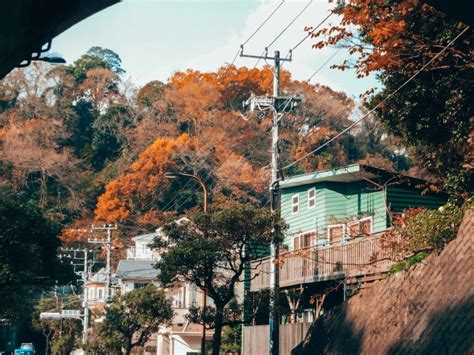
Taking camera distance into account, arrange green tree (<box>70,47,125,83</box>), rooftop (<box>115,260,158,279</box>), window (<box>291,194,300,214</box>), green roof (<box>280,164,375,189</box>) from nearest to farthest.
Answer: green roof (<box>280,164,375,189</box>), window (<box>291,194,300,214</box>), rooftop (<box>115,260,158,279</box>), green tree (<box>70,47,125,83</box>)

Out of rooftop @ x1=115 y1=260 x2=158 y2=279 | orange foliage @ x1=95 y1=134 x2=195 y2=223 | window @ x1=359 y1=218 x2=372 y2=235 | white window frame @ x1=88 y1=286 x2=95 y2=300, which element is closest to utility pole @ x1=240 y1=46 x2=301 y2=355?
window @ x1=359 y1=218 x2=372 y2=235

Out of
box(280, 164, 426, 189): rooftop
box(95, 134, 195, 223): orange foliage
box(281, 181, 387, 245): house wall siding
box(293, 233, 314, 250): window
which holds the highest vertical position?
box(95, 134, 195, 223): orange foliage

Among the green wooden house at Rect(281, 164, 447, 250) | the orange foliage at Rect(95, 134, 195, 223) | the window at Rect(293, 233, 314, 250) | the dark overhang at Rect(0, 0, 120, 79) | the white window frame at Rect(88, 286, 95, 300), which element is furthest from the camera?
the white window frame at Rect(88, 286, 95, 300)

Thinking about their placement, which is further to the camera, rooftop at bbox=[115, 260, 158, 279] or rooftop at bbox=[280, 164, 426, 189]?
rooftop at bbox=[115, 260, 158, 279]

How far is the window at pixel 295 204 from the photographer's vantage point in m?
37.7

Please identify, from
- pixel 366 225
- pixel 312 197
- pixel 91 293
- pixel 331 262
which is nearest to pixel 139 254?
pixel 91 293

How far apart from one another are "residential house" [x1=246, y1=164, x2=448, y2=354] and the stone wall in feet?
8.51

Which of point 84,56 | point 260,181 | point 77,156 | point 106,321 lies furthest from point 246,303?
point 84,56

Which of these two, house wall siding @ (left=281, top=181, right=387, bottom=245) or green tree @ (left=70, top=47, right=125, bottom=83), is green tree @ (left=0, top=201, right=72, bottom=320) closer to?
house wall siding @ (left=281, top=181, right=387, bottom=245)

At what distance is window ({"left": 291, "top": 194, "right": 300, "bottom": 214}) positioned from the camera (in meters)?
37.7

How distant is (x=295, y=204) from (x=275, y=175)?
1035 cm

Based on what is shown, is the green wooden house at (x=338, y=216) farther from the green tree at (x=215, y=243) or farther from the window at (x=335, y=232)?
the green tree at (x=215, y=243)

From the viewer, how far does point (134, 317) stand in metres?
44.5

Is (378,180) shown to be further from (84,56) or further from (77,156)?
(84,56)
